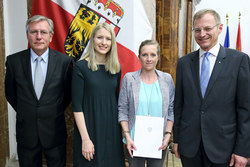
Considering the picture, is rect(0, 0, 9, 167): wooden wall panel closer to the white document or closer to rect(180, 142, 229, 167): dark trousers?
the white document

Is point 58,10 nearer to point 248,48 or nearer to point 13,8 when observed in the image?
point 13,8

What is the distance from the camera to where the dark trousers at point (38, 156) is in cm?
173

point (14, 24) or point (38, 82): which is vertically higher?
point (14, 24)

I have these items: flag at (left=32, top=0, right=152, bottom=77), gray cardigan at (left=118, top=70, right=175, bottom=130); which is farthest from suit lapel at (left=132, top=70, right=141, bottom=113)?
flag at (left=32, top=0, right=152, bottom=77)

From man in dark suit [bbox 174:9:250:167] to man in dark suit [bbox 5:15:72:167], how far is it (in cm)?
101

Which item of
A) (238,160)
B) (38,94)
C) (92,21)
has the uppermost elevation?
(92,21)

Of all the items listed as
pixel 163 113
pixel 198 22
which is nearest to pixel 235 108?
pixel 163 113

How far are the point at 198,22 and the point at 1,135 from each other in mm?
2691

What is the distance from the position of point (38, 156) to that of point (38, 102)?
0.47 metres

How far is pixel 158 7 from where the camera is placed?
3328 millimetres

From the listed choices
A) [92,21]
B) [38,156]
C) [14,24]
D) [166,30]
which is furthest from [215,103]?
[14,24]

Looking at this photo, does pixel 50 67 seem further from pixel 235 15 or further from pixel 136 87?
pixel 235 15

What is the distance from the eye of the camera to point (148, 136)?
5.00ft

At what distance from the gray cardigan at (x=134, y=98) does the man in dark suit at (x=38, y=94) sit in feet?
1.73
